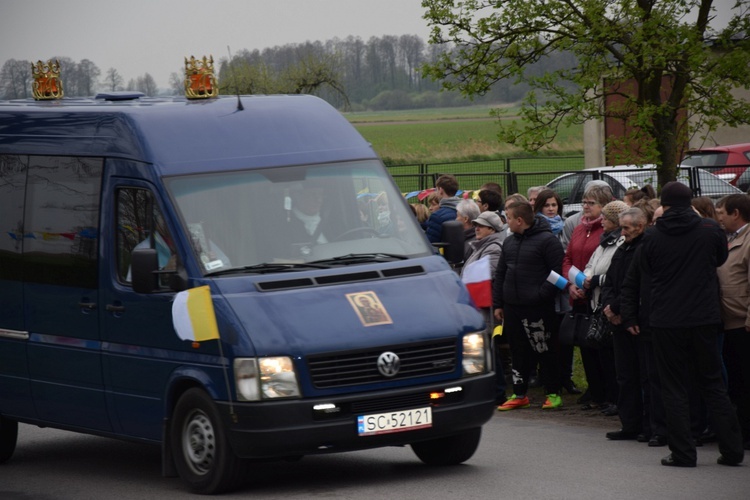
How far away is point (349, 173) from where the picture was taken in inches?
370

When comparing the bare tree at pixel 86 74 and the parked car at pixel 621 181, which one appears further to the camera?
the bare tree at pixel 86 74

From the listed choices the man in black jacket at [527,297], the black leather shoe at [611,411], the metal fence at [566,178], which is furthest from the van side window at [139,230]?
the metal fence at [566,178]

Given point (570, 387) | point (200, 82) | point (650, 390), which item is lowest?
point (570, 387)

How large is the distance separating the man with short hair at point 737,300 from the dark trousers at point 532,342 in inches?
94.8

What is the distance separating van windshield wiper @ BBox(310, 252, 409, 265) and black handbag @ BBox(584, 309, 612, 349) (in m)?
2.87

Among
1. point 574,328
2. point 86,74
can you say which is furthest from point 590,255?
point 86,74

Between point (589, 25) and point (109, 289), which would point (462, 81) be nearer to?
point (589, 25)

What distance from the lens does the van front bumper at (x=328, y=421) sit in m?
8.00

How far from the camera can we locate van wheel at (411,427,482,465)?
9133 millimetres

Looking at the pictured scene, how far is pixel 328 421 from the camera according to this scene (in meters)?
8.08

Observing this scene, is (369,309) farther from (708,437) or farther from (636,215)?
(708,437)

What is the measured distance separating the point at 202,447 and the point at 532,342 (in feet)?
15.4

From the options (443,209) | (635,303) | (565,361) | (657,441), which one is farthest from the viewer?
(443,209)

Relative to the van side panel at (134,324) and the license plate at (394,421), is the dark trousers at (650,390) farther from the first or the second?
the van side panel at (134,324)
